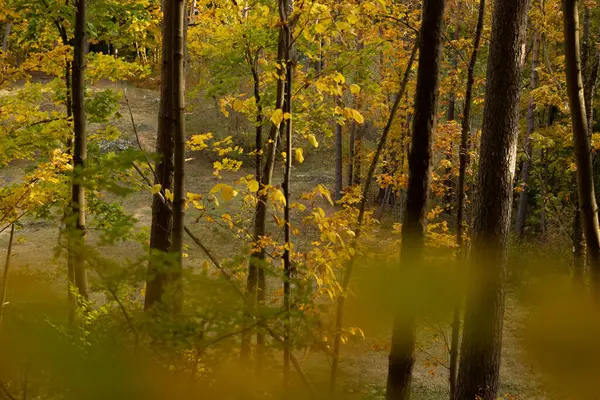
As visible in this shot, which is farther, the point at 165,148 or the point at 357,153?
the point at 357,153

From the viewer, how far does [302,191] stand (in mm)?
22000

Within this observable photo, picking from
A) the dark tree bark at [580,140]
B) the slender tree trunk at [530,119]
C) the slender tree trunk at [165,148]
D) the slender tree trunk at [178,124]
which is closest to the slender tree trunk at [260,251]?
the slender tree trunk at [178,124]

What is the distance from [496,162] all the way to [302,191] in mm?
17134

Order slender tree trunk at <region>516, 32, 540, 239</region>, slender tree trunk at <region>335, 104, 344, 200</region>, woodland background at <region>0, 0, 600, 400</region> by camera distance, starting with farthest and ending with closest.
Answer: slender tree trunk at <region>335, 104, 344, 200</region> → slender tree trunk at <region>516, 32, 540, 239</region> → woodland background at <region>0, 0, 600, 400</region>

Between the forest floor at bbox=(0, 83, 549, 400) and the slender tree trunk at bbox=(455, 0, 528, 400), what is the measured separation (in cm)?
33

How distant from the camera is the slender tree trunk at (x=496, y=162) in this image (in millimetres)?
4730

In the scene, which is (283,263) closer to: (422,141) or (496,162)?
(496,162)

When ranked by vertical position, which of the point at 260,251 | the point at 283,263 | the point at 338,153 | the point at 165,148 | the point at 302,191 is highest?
the point at 165,148

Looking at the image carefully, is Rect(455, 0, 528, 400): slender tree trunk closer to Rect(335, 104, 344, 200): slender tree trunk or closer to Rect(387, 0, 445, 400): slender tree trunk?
Rect(387, 0, 445, 400): slender tree trunk

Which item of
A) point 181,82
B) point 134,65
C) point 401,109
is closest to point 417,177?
point 181,82

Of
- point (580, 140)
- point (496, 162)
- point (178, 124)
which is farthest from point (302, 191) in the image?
point (178, 124)

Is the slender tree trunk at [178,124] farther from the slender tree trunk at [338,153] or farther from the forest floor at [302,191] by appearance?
the slender tree trunk at [338,153]

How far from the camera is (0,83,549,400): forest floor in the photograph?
1.93 m

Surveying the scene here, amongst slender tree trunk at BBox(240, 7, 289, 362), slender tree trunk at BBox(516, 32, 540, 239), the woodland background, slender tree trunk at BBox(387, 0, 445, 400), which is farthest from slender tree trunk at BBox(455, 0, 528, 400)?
slender tree trunk at BBox(516, 32, 540, 239)
